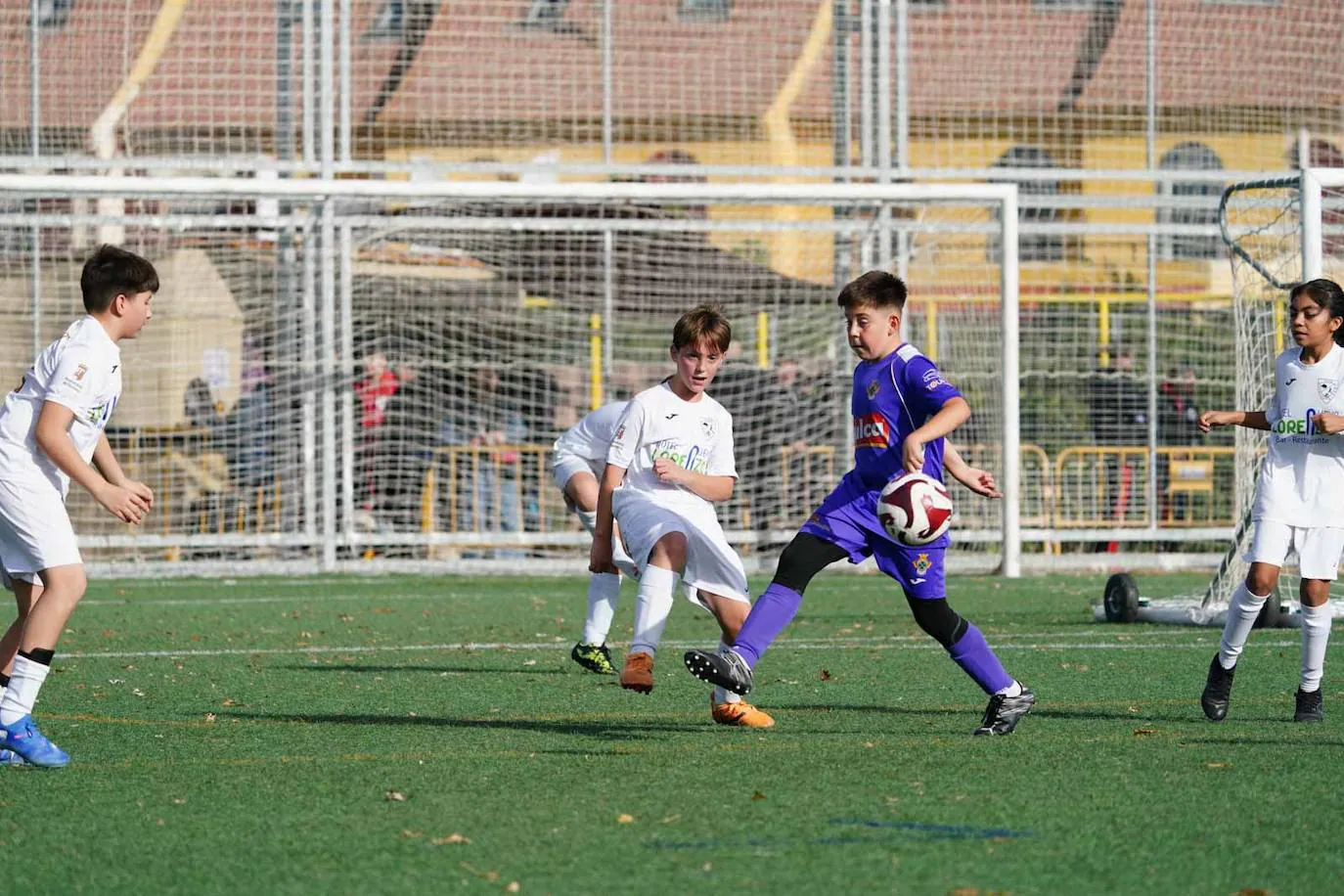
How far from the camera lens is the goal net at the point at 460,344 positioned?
16672 millimetres

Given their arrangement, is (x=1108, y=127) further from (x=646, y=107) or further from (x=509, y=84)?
(x=509, y=84)

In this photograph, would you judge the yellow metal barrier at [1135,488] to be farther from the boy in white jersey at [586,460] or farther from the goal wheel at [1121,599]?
the boy in white jersey at [586,460]

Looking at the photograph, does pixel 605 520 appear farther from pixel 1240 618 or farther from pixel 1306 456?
pixel 1306 456

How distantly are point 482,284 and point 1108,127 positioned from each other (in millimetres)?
6133

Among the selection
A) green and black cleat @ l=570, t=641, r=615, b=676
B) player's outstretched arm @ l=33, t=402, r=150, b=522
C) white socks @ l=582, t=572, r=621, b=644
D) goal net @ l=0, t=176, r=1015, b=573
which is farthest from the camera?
goal net @ l=0, t=176, r=1015, b=573

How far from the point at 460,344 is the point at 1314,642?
38.1ft

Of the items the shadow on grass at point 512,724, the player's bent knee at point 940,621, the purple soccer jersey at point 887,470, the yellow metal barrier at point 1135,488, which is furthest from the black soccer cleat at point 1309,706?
the yellow metal barrier at point 1135,488

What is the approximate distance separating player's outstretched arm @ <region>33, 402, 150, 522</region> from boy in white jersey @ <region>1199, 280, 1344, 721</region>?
387cm

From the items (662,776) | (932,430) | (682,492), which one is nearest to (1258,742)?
(932,430)

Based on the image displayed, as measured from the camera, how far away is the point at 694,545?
728 cm

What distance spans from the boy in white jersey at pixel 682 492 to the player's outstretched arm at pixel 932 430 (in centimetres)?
97

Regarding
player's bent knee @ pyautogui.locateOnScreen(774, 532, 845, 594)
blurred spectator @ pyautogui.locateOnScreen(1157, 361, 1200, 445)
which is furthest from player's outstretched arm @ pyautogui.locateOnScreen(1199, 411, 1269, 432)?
blurred spectator @ pyautogui.locateOnScreen(1157, 361, 1200, 445)

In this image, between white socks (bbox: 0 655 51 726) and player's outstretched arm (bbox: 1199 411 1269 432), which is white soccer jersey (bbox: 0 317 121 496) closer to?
white socks (bbox: 0 655 51 726)

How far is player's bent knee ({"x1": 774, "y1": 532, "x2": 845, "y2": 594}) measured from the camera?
6746 millimetres
